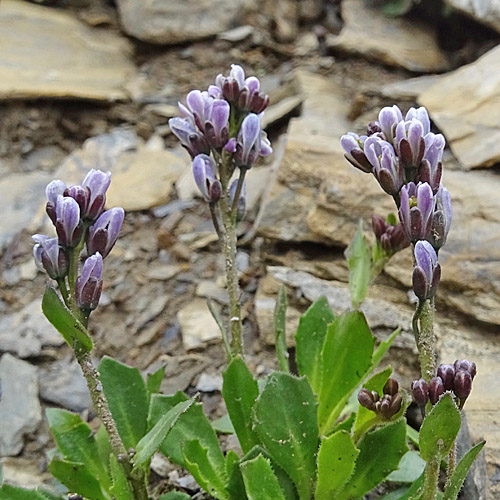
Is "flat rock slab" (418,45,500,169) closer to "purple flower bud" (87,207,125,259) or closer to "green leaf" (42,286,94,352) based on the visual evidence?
"purple flower bud" (87,207,125,259)

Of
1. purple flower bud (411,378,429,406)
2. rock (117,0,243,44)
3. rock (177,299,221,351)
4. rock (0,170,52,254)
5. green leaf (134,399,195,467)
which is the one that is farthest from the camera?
rock (117,0,243,44)

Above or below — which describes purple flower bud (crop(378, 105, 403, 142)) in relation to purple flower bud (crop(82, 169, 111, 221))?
above

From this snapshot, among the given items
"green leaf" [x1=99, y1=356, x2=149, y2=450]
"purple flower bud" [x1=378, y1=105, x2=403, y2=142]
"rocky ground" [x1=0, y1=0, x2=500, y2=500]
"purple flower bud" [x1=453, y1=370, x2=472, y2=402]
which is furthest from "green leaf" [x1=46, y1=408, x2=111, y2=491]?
"purple flower bud" [x1=378, y1=105, x2=403, y2=142]

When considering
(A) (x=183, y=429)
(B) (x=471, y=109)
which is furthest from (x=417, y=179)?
(B) (x=471, y=109)

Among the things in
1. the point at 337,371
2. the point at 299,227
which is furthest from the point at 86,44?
the point at 337,371

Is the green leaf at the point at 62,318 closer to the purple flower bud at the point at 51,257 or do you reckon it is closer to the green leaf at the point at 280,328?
the purple flower bud at the point at 51,257

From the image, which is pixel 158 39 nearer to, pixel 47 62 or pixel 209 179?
pixel 47 62
